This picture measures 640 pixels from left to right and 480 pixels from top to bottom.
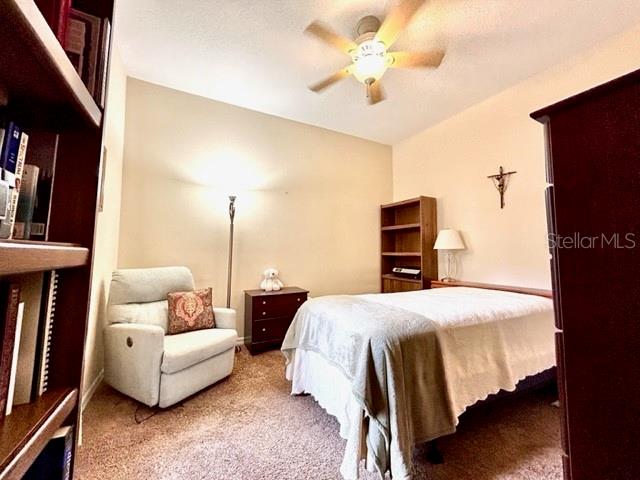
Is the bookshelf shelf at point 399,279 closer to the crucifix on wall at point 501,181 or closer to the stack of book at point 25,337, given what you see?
the crucifix on wall at point 501,181

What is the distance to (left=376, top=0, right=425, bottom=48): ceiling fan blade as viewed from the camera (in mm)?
1646

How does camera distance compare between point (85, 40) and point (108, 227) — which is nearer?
point (85, 40)

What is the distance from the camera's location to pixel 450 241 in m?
3.33

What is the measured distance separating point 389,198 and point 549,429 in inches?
134

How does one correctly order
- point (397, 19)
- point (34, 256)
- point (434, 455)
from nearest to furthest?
point (34, 256)
point (434, 455)
point (397, 19)

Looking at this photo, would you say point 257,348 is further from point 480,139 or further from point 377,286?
point 480,139

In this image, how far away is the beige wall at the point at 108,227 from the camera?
7.10 ft

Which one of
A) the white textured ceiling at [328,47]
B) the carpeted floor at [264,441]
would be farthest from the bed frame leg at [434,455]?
the white textured ceiling at [328,47]

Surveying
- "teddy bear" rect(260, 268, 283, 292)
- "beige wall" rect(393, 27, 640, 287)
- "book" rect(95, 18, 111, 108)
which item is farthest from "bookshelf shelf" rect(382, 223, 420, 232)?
"book" rect(95, 18, 111, 108)

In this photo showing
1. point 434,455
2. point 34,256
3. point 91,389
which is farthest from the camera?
point 91,389

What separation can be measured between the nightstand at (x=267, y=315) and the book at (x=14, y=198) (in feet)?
8.17

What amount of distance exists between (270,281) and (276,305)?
13.0 inches

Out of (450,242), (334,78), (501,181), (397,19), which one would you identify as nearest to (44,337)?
(397,19)

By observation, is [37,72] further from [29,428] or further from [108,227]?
[108,227]
